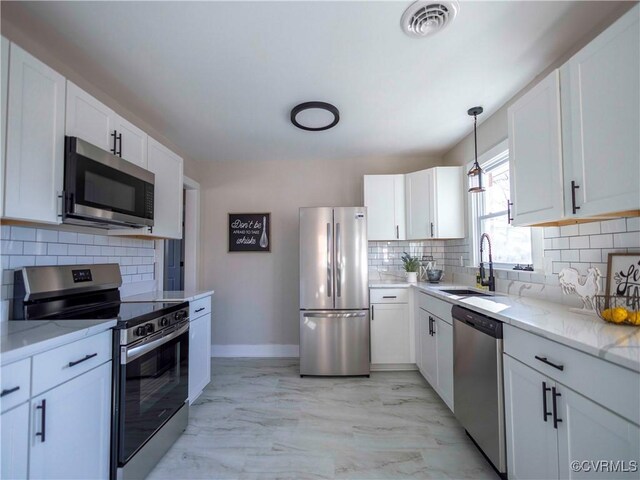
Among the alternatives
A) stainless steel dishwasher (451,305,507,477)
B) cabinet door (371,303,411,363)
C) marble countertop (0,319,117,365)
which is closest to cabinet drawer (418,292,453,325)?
stainless steel dishwasher (451,305,507,477)

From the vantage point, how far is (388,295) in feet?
10.5

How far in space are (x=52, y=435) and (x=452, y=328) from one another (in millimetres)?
2325

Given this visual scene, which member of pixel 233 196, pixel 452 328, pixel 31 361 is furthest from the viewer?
pixel 233 196

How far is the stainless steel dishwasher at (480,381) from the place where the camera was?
1.60 meters

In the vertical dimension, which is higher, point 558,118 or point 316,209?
point 558,118

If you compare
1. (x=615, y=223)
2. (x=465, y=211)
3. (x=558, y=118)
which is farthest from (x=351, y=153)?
(x=615, y=223)

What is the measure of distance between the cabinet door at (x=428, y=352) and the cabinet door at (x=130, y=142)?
9.06ft

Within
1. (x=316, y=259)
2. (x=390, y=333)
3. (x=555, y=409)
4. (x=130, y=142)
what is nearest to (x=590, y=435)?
(x=555, y=409)

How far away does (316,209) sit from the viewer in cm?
319

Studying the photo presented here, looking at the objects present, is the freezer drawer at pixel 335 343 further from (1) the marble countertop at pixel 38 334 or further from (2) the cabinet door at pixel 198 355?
(1) the marble countertop at pixel 38 334

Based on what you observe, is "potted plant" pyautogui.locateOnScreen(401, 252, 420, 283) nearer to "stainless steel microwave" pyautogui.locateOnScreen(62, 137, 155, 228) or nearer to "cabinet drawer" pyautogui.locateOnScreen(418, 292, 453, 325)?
"cabinet drawer" pyautogui.locateOnScreen(418, 292, 453, 325)

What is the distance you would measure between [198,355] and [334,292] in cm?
142

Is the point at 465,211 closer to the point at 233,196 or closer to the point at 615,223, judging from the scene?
the point at 615,223

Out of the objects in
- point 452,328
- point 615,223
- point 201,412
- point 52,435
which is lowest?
point 201,412
